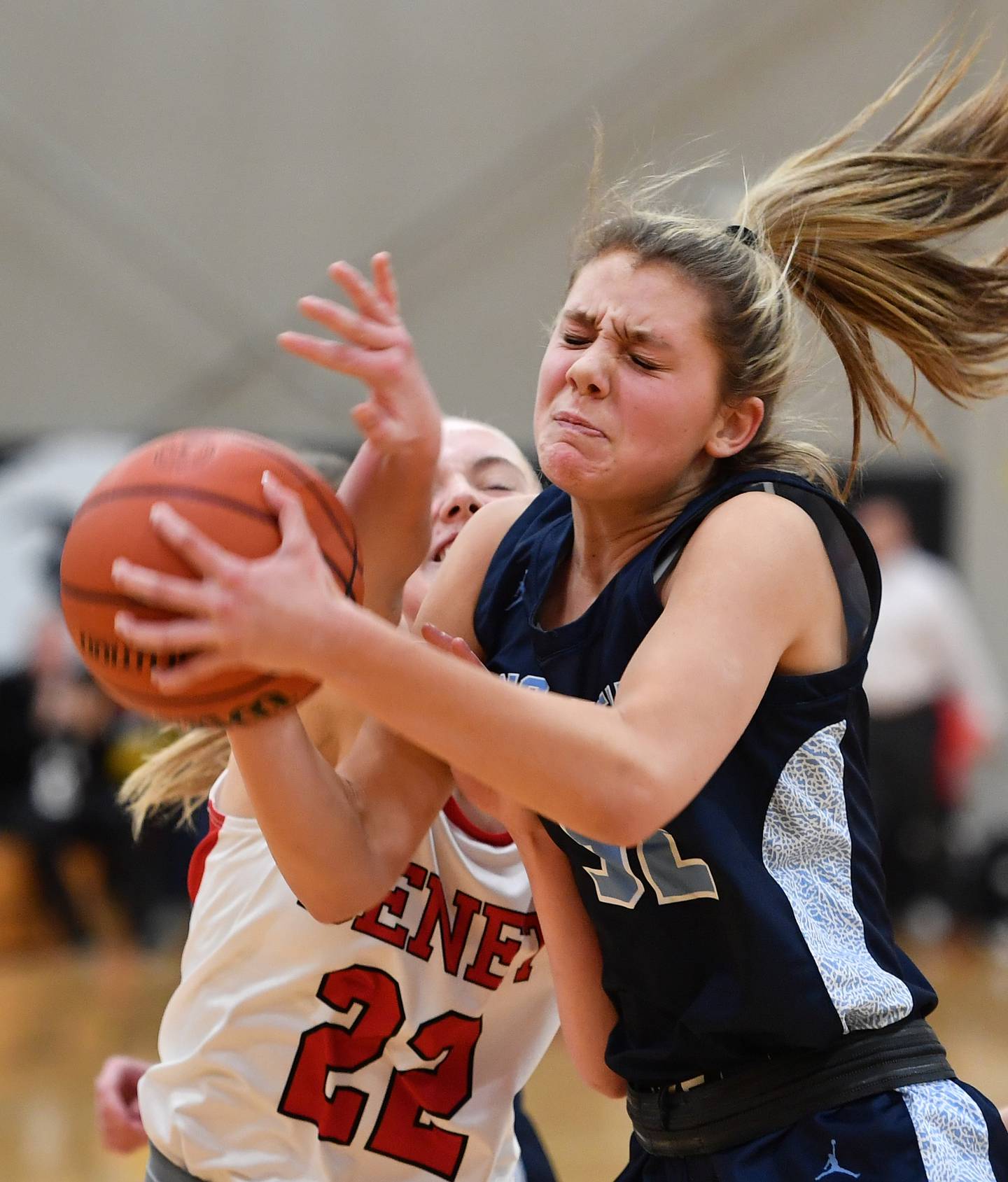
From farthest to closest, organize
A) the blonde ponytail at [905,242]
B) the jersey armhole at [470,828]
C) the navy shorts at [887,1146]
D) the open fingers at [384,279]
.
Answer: the jersey armhole at [470,828]
the blonde ponytail at [905,242]
the open fingers at [384,279]
the navy shorts at [887,1146]

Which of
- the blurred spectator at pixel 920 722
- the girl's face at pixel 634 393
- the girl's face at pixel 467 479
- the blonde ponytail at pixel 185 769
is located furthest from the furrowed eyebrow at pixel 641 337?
the blurred spectator at pixel 920 722

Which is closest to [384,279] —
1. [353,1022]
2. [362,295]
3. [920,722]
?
Answer: [362,295]

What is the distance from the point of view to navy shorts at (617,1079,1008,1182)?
6.48 ft

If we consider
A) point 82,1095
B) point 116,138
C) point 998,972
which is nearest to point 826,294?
point 82,1095

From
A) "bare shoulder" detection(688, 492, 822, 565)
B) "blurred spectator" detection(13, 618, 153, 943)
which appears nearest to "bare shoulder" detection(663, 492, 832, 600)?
"bare shoulder" detection(688, 492, 822, 565)

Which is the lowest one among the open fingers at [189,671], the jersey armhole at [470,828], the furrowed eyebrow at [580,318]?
the jersey armhole at [470,828]

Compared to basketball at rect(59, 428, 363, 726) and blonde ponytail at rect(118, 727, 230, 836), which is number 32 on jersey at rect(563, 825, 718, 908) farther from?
blonde ponytail at rect(118, 727, 230, 836)

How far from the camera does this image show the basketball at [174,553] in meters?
1.75

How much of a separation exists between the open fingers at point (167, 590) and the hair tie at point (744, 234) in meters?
0.99

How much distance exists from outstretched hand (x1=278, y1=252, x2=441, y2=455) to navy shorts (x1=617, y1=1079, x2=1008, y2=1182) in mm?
1037

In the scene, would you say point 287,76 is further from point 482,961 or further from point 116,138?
point 482,961

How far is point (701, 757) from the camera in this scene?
1.72 meters

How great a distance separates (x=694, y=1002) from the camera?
2.01 metres

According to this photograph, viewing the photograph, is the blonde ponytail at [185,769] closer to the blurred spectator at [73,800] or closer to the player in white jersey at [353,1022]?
the player in white jersey at [353,1022]
